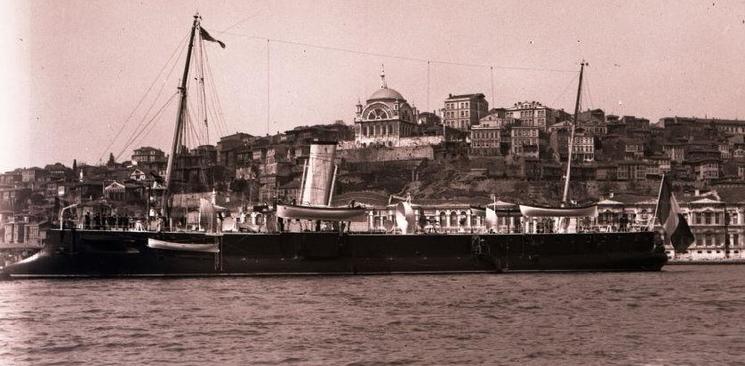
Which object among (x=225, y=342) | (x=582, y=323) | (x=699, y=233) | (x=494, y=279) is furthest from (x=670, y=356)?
(x=699, y=233)

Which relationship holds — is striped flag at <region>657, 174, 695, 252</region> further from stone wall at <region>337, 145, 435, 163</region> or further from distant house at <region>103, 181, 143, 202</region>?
distant house at <region>103, 181, 143, 202</region>

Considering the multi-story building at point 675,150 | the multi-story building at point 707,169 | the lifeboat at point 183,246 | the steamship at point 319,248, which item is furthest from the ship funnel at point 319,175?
the multi-story building at point 675,150

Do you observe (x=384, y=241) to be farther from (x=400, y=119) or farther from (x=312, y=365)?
(x=400, y=119)

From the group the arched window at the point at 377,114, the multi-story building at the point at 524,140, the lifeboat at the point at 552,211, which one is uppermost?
the arched window at the point at 377,114

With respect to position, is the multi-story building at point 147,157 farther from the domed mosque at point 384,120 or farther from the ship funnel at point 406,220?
the ship funnel at point 406,220

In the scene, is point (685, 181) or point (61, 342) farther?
point (685, 181)

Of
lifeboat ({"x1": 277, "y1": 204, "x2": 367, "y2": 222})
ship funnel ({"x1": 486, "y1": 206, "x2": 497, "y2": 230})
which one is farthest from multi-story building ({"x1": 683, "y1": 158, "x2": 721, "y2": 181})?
lifeboat ({"x1": 277, "y1": 204, "x2": 367, "y2": 222})
